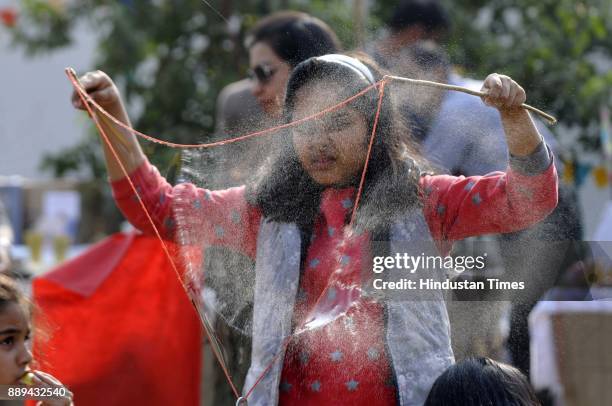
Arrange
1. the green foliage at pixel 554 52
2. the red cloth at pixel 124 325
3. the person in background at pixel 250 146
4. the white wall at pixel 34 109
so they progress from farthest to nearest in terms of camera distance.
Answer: the white wall at pixel 34 109 → the red cloth at pixel 124 325 → the green foliage at pixel 554 52 → the person in background at pixel 250 146

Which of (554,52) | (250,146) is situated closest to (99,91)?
(250,146)

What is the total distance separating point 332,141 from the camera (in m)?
1.72

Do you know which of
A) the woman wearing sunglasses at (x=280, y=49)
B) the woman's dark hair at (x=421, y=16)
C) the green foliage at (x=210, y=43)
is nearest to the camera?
the woman wearing sunglasses at (x=280, y=49)

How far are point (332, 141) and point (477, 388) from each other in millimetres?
503

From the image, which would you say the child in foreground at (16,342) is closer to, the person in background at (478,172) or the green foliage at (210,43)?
the person in background at (478,172)

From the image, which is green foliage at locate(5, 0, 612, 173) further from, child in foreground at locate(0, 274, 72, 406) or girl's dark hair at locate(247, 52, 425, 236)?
child in foreground at locate(0, 274, 72, 406)

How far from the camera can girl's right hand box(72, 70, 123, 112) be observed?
1971 millimetres

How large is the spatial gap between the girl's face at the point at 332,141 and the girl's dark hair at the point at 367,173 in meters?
0.01

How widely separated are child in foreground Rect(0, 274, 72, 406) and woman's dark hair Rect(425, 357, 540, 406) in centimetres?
73

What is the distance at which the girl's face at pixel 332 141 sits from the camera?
1.72 m

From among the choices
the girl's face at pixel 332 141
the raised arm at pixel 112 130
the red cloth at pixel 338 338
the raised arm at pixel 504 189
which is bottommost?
the red cloth at pixel 338 338

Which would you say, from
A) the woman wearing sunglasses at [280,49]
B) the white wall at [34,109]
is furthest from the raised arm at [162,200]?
the white wall at [34,109]

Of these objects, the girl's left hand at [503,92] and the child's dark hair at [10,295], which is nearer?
the girl's left hand at [503,92]

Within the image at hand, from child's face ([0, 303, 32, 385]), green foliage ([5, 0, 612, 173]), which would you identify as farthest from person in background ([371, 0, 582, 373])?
child's face ([0, 303, 32, 385])
